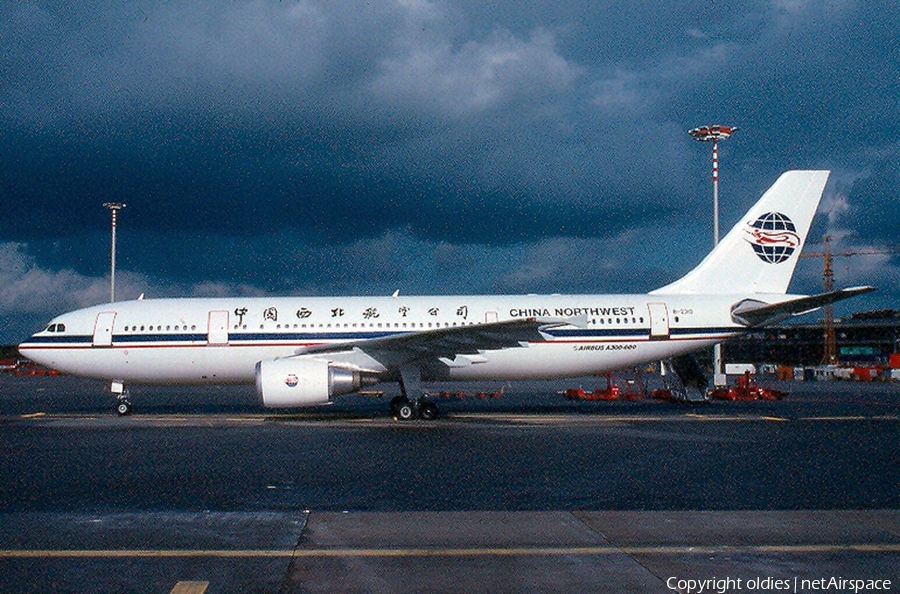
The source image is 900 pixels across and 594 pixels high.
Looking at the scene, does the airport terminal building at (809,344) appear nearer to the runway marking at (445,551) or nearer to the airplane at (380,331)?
the airplane at (380,331)

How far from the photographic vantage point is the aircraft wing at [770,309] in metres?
20.7

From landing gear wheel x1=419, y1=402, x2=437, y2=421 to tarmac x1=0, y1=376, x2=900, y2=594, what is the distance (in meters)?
2.45

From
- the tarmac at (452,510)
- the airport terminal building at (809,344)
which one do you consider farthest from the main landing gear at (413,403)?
the airport terminal building at (809,344)

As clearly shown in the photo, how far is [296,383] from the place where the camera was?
17703mm

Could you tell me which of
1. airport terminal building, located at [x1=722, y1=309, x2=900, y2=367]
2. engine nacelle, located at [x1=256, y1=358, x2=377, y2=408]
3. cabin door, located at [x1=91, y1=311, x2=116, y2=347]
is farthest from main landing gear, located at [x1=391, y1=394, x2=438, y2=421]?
airport terminal building, located at [x1=722, y1=309, x2=900, y2=367]

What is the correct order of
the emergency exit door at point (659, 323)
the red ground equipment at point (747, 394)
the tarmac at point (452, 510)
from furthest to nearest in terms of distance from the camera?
the red ground equipment at point (747, 394), the emergency exit door at point (659, 323), the tarmac at point (452, 510)

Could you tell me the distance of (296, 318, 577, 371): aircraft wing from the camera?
59.1ft

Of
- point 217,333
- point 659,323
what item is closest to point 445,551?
point 217,333

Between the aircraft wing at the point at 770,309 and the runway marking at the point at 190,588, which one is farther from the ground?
the aircraft wing at the point at 770,309

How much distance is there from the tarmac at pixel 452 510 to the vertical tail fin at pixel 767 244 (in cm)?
718

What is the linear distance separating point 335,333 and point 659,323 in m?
9.39

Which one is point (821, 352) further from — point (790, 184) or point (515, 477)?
point (515, 477)

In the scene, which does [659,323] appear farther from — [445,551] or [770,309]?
[445,551]

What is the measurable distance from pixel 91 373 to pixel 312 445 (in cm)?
1057
